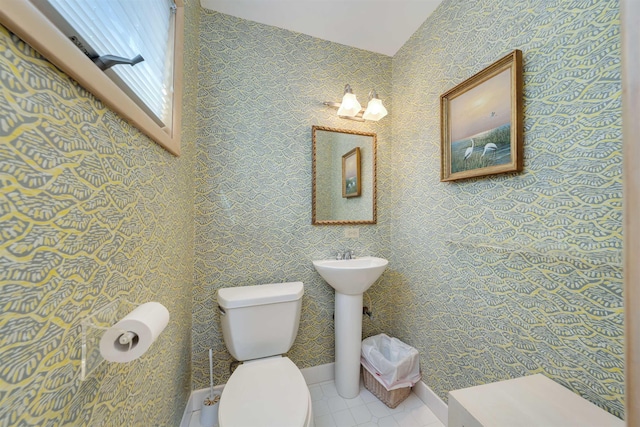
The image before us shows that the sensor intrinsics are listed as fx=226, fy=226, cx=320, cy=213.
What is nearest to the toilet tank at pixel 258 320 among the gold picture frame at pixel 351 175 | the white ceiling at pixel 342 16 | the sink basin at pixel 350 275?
the sink basin at pixel 350 275

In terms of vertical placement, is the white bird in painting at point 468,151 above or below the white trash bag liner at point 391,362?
above

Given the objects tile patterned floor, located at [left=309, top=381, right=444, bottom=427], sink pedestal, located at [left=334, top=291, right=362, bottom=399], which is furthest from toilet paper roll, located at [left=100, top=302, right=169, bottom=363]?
tile patterned floor, located at [left=309, top=381, right=444, bottom=427]

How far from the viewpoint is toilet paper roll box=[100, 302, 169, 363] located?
50cm

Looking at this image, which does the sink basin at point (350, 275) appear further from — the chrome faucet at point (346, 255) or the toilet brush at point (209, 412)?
the toilet brush at point (209, 412)

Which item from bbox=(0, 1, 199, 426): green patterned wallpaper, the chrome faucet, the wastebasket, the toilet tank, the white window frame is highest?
the white window frame

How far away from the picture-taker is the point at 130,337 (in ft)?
1.77

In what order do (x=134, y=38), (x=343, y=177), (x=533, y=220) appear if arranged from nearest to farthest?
(x=134, y=38) < (x=533, y=220) < (x=343, y=177)

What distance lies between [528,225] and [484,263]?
27cm

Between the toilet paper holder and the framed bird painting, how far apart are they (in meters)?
1.48

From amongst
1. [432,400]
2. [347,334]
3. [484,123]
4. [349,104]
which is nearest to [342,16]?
[349,104]

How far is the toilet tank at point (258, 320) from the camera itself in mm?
1245

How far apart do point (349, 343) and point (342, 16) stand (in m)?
2.17

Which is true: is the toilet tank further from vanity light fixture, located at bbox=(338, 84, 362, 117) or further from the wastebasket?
vanity light fixture, located at bbox=(338, 84, 362, 117)

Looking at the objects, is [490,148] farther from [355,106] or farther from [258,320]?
[258,320]
